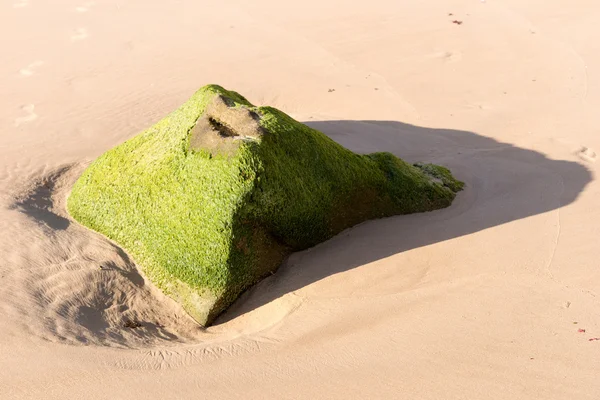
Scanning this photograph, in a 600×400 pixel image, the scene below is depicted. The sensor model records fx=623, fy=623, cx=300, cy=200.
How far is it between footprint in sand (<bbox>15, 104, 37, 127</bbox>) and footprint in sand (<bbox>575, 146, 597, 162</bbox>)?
6990mm

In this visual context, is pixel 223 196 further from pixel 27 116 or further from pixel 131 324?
pixel 27 116

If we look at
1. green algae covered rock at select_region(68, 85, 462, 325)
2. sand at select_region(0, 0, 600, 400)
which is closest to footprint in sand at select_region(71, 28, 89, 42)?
sand at select_region(0, 0, 600, 400)

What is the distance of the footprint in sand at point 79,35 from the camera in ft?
36.2

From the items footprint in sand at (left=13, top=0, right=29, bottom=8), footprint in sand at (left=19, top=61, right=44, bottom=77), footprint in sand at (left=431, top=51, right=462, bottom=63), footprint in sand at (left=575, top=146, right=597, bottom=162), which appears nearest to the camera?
footprint in sand at (left=575, top=146, right=597, bottom=162)

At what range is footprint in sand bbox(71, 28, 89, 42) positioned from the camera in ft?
36.2

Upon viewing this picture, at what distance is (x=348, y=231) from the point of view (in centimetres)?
579

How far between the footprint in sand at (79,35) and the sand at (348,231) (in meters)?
0.06

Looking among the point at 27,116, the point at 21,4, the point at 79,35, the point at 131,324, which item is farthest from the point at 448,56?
the point at 21,4

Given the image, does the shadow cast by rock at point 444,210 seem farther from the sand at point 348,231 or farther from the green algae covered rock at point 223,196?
the green algae covered rock at point 223,196

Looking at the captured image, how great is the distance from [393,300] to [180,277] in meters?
1.75

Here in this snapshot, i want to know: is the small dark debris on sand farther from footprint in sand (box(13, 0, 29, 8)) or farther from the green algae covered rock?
footprint in sand (box(13, 0, 29, 8))

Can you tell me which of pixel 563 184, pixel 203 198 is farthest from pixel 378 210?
pixel 563 184

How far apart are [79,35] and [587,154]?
862 cm

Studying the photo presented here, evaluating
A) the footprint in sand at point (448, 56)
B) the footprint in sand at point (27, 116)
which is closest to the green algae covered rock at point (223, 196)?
the footprint in sand at point (27, 116)
